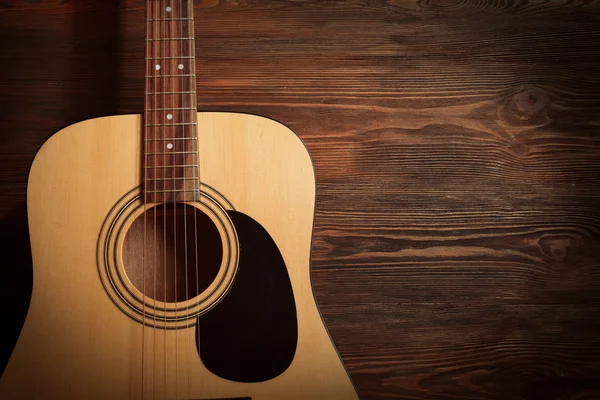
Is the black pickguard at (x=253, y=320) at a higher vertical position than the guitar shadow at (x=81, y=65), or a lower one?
lower

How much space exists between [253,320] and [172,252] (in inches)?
9.0

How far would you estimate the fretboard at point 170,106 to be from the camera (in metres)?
0.91

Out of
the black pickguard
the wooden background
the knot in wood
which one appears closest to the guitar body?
the black pickguard

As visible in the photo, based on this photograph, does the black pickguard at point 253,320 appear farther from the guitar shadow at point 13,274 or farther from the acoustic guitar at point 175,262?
the guitar shadow at point 13,274

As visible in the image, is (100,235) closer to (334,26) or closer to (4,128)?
(4,128)

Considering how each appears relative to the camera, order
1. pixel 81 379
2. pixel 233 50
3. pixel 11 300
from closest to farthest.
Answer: pixel 81 379 → pixel 11 300 → pixel 233 50

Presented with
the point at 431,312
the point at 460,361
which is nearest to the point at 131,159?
the point at 431,312

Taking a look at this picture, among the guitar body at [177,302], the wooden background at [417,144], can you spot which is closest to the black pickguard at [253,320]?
the guitar body at [177,302]

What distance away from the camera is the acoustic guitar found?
2.80 ft

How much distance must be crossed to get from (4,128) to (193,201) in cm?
59

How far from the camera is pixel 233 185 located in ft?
2.99

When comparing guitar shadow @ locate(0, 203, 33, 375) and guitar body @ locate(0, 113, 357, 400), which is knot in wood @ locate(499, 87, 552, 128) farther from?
guitar shadow @ locate(0, 203, 33, 375)

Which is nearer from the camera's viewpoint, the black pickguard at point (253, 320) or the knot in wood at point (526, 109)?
the black pickguard at point (253, 320)

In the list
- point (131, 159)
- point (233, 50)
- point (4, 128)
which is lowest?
point (131, 159)
